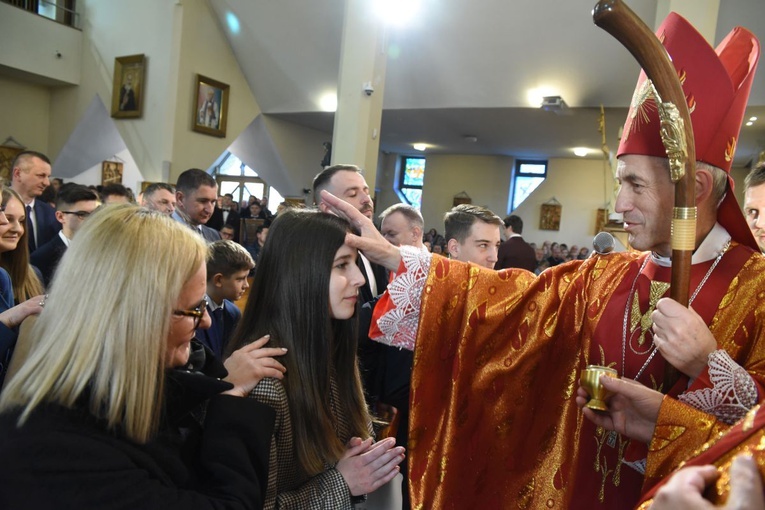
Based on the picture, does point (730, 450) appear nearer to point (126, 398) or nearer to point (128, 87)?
point (126, 398)

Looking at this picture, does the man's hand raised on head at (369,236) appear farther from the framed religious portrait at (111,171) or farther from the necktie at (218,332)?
the framed religious portrait at (111,171)

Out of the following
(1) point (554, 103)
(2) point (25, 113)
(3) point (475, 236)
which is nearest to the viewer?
(3) point (475, 236)

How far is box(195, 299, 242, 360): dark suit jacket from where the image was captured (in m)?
2.62

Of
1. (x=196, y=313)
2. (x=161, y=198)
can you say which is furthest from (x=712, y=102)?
(x=161, y=198)

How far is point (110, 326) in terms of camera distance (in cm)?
106

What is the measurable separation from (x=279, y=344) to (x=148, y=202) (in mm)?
3872

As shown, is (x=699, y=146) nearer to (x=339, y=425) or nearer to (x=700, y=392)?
(x=700, y=392)

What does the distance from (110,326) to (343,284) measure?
2.40ft

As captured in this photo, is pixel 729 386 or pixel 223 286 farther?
pixel 223 286

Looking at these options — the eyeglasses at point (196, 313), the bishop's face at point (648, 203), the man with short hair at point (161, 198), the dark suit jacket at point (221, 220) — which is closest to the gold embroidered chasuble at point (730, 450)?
the bishop's face at point (648, 203)

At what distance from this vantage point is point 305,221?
5.59ft

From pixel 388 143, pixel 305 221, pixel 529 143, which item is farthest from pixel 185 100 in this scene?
pixel 305 221

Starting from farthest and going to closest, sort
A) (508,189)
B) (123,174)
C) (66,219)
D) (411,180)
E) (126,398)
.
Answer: (411,180) → (508,189) → (123,174) → (66,219) → (126,398)

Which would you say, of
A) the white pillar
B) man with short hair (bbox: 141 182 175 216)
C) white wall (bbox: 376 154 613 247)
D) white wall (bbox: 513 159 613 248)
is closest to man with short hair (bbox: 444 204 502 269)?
man with short hair (bbox: 141 182 175 216)
